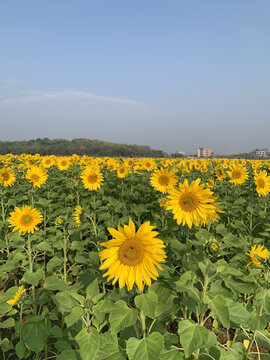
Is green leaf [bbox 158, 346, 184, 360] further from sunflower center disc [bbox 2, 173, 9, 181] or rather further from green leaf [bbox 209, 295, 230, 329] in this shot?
sunflower center disc [bbox 2, 173, 9, 181]

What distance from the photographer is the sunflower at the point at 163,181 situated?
4.49 m

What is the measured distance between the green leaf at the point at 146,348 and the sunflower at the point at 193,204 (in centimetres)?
109

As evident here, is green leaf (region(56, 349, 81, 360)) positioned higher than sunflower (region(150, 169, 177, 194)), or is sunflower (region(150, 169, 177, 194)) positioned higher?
sunflower (region(150, 169, 177, 194))

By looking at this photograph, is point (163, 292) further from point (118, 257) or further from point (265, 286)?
point (265, 286)

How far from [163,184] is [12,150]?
34990 millimetres

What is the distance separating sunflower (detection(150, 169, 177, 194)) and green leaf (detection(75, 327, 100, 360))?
3078 millimetres

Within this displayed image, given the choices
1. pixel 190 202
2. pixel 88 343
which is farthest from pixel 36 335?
pixel 190 202

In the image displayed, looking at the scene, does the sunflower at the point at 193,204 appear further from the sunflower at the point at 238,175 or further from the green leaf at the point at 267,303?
the sunflower at the point at 238,175

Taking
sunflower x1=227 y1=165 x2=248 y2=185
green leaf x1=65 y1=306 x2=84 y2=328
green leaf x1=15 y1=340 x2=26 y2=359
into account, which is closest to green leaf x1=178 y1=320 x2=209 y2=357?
green leaf x1=65 y1=306 x2=84 y2=328

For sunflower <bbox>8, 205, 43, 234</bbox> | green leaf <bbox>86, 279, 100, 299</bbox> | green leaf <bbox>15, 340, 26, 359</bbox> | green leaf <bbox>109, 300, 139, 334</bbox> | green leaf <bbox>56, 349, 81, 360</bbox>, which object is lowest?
green leaf <bbox>15, 340, 26, 359</bbox>

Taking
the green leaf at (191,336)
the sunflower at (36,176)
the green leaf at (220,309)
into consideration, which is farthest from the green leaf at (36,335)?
the sunflower at (36,176)

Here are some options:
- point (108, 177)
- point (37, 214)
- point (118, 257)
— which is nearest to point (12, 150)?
point (108, 177)

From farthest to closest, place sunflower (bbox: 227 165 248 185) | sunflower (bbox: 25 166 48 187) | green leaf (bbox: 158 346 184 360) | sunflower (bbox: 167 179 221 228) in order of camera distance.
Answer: sunflower (bbox: 25 166 48 187) → sunflower (bbox: 227 165 248 185) → sunflower (bbox: 167 179 221 228) → green leaf (bbox: 158 346 184 360)

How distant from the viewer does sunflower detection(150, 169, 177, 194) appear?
14.7 ft
